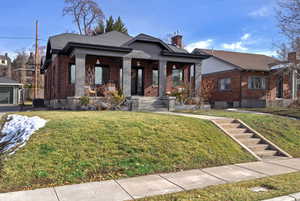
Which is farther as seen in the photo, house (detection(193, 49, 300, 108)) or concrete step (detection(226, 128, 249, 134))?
house (detection(193, 49, 300, 108))

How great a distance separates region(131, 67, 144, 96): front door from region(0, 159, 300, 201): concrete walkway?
1269cm

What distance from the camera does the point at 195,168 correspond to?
570 centimetres

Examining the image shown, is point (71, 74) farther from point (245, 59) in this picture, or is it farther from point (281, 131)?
point (245, 59)

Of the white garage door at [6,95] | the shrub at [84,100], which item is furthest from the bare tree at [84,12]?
the shrub at [84,100]

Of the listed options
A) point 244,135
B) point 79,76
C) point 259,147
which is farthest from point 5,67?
point 259,147

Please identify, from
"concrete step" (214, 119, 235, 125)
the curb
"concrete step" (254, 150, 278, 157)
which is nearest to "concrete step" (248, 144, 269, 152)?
"concrete step" (254, 150, 278, 157)

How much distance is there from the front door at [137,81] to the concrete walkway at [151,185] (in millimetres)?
12686

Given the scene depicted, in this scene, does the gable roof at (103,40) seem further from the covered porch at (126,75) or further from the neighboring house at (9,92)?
the neighboring house at (9,92)

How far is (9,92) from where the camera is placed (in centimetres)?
2845

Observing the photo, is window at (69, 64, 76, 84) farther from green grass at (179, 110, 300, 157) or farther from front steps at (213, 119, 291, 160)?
green grass at (179, 110, 300, 157)

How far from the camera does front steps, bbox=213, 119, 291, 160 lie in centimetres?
717

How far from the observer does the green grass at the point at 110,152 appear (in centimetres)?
478

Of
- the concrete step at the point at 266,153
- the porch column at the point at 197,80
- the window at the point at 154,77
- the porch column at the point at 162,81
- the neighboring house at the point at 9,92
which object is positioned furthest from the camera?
the neighboring house at the point at 9,92

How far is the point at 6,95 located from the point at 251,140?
29.3m
